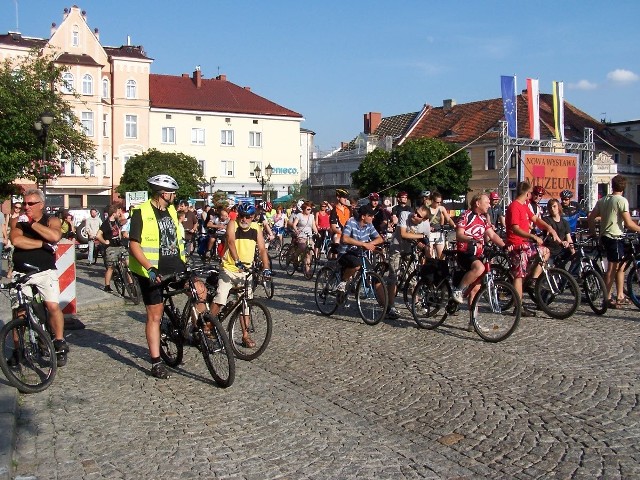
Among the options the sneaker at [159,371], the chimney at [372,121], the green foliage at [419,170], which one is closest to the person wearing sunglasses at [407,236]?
the sneaker at [159,371]

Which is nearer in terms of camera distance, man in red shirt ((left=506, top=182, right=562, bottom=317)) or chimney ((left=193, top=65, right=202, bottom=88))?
man in red shirt ((left=506, top=182, right=562, bottom=317))

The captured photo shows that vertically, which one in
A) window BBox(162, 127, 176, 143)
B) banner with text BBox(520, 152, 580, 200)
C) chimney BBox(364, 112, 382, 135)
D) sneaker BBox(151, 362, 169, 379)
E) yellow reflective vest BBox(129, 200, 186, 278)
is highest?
chimney BBox(364, 112, 382, 135)

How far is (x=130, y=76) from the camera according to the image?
68.1m

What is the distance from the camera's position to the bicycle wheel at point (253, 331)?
8.27m

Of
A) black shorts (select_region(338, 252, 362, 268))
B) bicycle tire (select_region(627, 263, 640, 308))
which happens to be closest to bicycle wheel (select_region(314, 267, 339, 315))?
black shorts (select_region(338, 252, 362, 268))

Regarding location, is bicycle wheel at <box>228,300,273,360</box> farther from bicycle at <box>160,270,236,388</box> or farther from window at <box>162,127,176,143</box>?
window at <box>162,127,176,143</box>

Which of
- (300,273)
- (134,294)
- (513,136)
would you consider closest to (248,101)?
(513,136)

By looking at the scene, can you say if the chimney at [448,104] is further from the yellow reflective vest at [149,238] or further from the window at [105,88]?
the yellow reflective vest at [149,238]

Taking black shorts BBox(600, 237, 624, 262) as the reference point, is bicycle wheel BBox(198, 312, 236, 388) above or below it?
below

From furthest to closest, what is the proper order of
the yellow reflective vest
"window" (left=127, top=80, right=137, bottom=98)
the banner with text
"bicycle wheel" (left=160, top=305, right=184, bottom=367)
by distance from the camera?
1. "window" (left=127, top=80, right=137, bottom=98)
2. the banner with text
3. "bicycle wheel" (left=160, top=305, right=184, bottom=367)
4. the yellow reflective vest

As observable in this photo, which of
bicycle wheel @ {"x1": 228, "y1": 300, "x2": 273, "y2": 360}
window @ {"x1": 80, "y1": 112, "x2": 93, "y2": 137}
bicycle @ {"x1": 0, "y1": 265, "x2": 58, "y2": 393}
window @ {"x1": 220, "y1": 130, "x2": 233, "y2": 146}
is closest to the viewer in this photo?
bicycle @ {"x1": 0, "y1": 265, "x2": 58, "y2": 393}

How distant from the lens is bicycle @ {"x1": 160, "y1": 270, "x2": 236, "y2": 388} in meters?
6.81

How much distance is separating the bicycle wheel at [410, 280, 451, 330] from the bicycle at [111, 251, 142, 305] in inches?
212

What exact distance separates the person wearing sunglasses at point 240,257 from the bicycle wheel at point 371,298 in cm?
200
